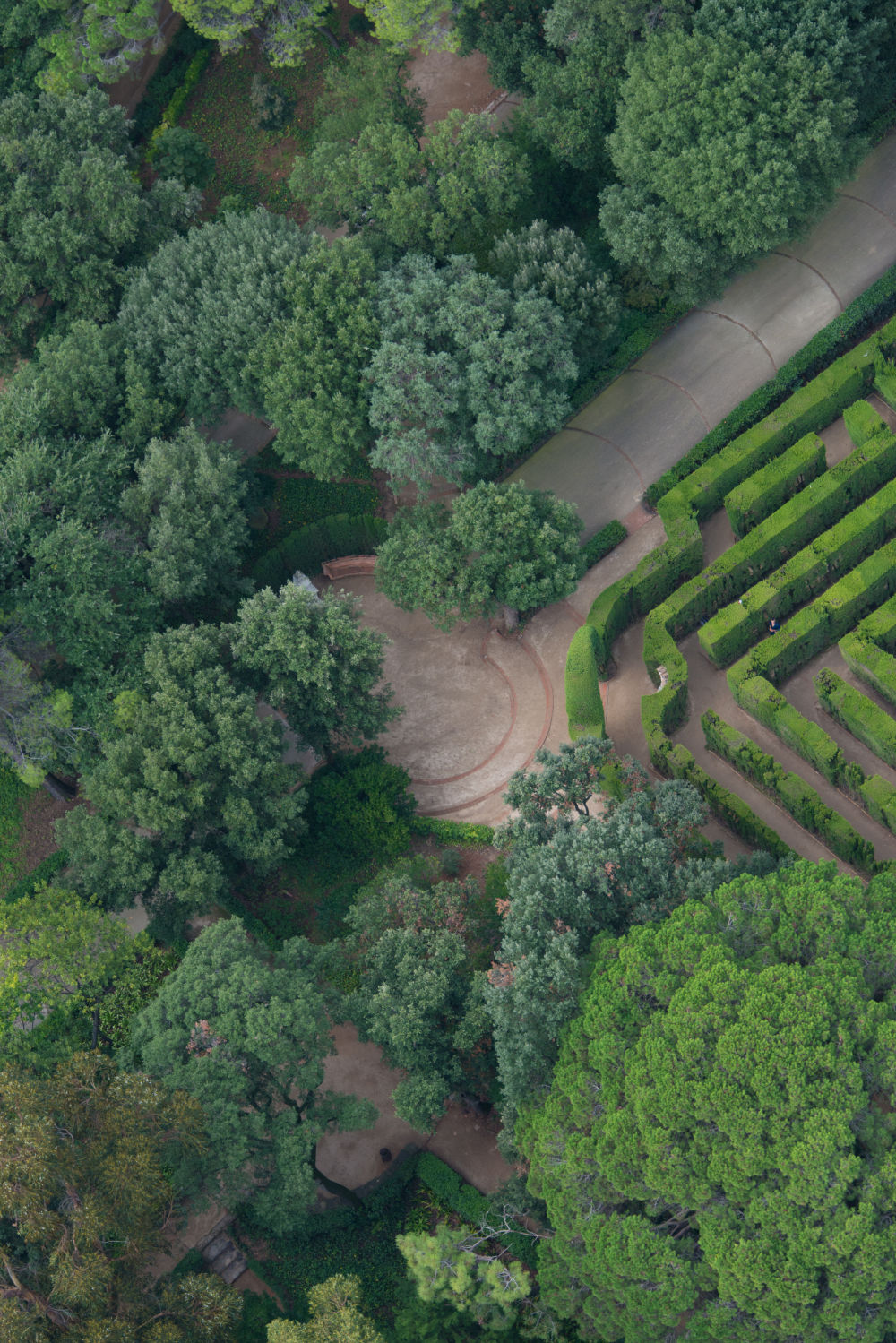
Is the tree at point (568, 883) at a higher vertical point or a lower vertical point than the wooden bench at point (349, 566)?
lower

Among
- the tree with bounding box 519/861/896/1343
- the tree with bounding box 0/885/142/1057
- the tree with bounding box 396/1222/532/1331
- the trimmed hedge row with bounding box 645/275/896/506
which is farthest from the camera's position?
the trimmed hedge row with bounding box 645/275/896/506

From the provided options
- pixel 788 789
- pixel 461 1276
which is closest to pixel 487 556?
pixel 788 789

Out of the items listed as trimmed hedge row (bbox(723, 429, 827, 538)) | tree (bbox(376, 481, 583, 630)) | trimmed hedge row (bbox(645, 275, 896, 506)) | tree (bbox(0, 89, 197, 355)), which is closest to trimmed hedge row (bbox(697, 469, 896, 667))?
trimmed hedge row (bbox(723, 429, 827, 538))

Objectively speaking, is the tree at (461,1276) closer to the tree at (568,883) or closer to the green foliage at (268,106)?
the tree at (568,883)

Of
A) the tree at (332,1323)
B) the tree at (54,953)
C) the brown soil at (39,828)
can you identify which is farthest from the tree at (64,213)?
the tree at (332,1323)

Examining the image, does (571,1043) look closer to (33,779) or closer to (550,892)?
(550,892)

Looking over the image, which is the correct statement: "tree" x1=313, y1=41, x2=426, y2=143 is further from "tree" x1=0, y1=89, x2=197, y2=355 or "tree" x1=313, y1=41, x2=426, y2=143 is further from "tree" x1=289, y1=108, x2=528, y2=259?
"tree" x1=0, y1=89, x2=197, y2=355
